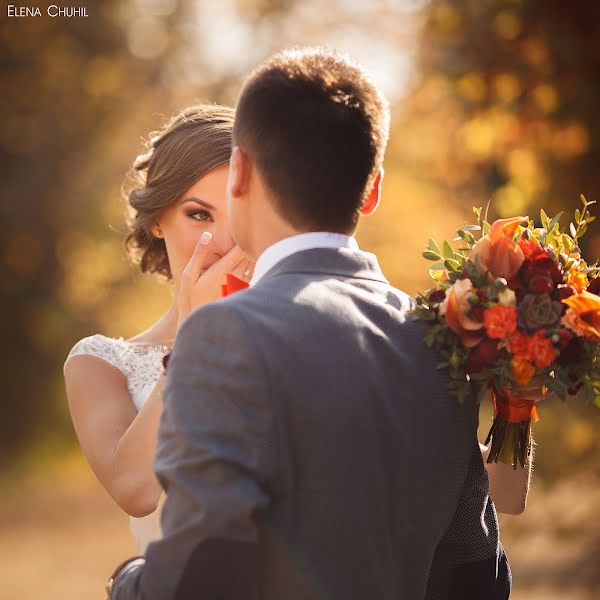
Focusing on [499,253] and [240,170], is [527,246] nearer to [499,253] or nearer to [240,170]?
[499,253]

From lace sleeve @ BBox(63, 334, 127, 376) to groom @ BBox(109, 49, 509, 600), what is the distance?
1453mm

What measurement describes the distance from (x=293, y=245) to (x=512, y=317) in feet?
1.84

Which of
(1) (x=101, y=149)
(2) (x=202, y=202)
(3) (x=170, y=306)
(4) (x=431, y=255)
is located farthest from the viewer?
(1) (x=101, y=149)

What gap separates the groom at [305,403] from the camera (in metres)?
1.90

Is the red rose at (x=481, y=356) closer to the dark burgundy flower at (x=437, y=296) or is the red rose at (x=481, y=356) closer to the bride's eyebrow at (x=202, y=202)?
the dark burgundy flower at (x=437, y=296)

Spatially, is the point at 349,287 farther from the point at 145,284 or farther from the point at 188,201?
the point at 145,284

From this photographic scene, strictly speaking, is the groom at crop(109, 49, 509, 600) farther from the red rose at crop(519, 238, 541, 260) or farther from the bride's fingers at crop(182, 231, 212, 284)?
the bride's fingers at crop(182, 231, 212, 284)

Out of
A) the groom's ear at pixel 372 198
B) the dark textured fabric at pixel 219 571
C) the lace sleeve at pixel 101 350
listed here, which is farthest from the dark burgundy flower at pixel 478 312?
the lace sleeve at pixel 101 350

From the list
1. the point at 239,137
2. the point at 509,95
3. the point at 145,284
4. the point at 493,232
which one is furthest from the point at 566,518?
the point at 145,284

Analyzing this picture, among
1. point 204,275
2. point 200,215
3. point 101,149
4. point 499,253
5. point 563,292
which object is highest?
point 101,149

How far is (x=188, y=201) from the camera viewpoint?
3.60 metres

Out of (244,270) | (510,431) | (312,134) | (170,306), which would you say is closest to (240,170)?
(312,134)

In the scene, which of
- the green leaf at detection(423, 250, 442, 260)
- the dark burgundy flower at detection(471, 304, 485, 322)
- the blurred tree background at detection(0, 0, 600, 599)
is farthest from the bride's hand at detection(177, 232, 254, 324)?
the blurred tree background at detection(0, 0, 600, 599)

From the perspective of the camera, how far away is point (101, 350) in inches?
144
